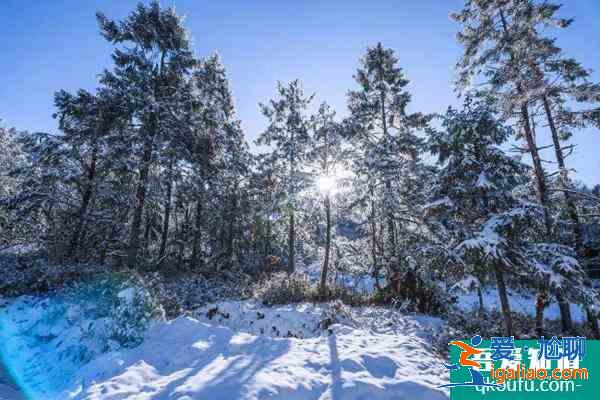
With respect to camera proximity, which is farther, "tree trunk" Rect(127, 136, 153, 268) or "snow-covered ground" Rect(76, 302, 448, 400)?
"tree trunk" Rect(127, 136, 153, 268)

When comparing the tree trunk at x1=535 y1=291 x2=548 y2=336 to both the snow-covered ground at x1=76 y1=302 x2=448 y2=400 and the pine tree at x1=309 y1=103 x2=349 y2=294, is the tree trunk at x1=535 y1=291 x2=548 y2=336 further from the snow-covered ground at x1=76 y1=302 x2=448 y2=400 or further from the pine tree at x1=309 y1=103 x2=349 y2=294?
the pine tree at x1=309 y1=103 x2=349 y2=294

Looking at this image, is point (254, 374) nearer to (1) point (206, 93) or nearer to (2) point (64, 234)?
(2) point (64, 234)

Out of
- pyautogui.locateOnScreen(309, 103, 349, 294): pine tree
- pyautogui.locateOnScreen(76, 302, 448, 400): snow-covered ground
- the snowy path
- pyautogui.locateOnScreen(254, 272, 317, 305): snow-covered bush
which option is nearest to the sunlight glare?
pyautogui.locateOnScreen(309, 103, 349, 294): pine tree

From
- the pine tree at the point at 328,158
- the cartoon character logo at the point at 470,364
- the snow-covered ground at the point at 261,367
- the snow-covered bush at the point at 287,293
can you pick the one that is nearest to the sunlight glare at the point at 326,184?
the pine tree at the point at 328,158

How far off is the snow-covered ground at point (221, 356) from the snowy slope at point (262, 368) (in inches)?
0.7

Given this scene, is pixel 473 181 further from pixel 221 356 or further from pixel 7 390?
pixel 7 390

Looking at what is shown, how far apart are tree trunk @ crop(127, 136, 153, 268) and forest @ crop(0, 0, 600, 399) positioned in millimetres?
60

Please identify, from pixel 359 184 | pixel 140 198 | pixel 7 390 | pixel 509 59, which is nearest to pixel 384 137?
pixel 359 184

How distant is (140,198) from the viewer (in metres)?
12.6

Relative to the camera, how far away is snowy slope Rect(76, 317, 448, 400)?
4235mm

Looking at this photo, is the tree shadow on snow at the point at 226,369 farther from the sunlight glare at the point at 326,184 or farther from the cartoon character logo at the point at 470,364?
the sunlight glare at the point at 326,184

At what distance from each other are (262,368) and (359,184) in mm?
10735

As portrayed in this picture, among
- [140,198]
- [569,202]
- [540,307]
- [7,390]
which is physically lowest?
[7,390]

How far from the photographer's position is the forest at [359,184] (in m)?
7.39
